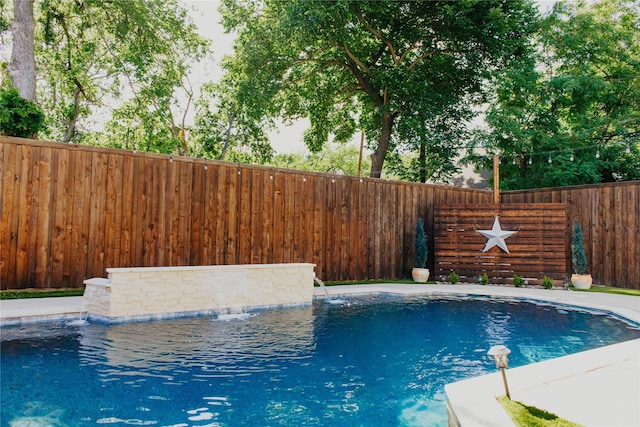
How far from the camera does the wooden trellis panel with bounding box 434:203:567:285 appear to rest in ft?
33.4

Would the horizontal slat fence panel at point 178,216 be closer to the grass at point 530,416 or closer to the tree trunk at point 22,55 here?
the tree trunk at point 22,55

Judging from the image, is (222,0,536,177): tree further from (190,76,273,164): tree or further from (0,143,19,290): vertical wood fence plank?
(0,143,19,290): vertical wood fence plank

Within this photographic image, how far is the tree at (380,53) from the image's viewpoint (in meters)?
13.4

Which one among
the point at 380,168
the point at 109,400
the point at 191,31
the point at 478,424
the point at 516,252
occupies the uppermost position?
the point at 191,31

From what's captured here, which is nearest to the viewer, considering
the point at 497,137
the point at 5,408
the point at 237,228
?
the point at 5,408

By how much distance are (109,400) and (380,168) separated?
13.1 m

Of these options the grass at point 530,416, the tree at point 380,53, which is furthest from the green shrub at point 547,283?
the grass at point 530,416

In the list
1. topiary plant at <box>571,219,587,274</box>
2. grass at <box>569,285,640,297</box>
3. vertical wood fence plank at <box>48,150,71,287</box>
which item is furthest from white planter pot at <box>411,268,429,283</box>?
vertical wood fence plank at <box>48,150,71,287</box>

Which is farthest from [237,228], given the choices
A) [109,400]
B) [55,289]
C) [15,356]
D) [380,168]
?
[380,168]

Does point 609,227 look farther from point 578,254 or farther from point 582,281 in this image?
point 582,281

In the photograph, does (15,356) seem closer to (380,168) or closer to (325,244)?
(325,244)

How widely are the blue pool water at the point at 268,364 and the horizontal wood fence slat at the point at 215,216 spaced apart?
2092 mm

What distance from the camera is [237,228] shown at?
8734 mm

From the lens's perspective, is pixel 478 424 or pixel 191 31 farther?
pixel 191 31
